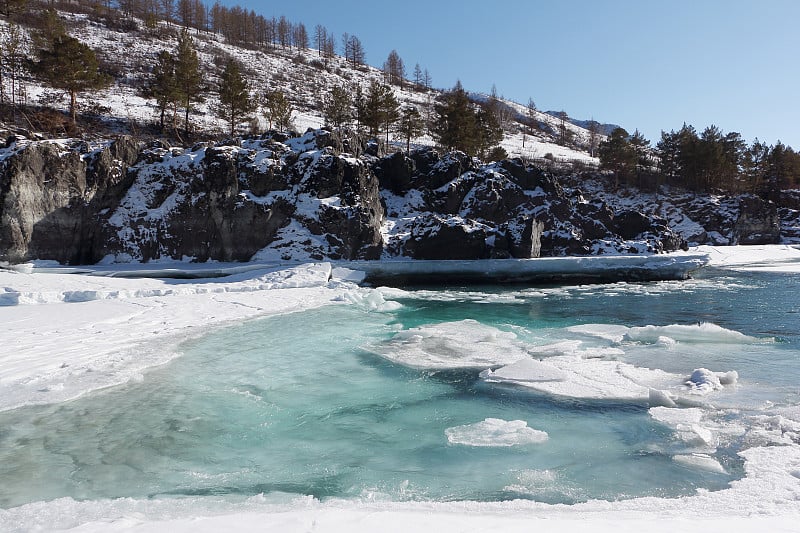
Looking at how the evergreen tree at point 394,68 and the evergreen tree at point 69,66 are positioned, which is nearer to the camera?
the evergreen tree at point 69,66

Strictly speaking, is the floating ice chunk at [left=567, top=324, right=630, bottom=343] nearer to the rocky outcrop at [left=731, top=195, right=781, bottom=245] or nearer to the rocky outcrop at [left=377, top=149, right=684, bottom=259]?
the rocky outcrop at [left=377, top=149, right=684, bottom=259]

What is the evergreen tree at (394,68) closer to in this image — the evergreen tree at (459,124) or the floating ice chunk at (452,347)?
the evergreen tree at (459,124)

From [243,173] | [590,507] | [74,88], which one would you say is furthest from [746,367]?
[74,88]

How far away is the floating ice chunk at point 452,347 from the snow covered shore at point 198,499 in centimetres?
478

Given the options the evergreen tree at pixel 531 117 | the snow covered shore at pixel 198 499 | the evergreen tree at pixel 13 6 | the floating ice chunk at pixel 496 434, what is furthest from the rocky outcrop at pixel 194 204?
the evergreen tree at pixel 531 117

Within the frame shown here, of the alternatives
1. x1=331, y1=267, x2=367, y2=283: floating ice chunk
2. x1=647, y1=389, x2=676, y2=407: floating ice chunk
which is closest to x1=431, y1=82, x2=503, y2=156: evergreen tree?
x1=331, y1=267, x2=367, y2=283: floating ice chunk

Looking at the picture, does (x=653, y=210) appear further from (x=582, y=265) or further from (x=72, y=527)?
(x=72, y=527)

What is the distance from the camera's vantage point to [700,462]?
16.7ft

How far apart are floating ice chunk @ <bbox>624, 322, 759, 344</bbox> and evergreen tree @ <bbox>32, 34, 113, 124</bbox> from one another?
1490 inches

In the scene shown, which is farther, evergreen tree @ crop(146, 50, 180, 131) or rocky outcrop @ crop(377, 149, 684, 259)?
evergreen tree @ crop(146, 50, 180, 131)

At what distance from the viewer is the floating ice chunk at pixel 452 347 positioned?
9.55 metres

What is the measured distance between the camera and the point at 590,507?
4.12 metres

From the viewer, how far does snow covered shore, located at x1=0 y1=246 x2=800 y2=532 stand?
3.52 meters

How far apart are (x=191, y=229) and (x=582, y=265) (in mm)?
21440
